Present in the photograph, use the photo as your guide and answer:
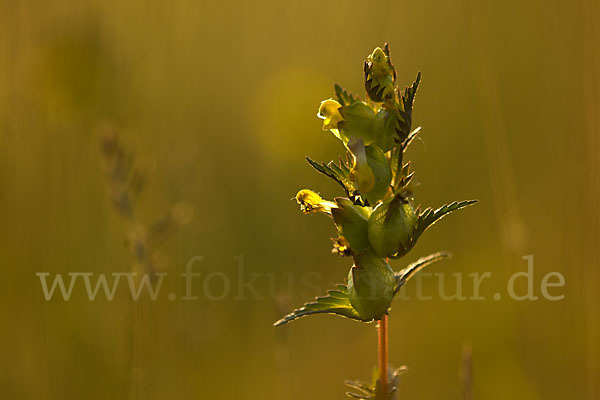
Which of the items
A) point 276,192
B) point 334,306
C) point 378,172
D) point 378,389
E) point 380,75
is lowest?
point 378,389

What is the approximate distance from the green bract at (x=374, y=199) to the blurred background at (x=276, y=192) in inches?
27.3

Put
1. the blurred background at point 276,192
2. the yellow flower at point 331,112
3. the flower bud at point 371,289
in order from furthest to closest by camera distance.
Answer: the blurred background at point 276,192 → the yellow flower at point 331,112 → the flower bud at point 371,289

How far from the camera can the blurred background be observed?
3.13 meters

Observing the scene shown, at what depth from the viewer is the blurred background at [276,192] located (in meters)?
3.13

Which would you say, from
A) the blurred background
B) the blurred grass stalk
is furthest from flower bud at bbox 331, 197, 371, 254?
the blurred grass stalk

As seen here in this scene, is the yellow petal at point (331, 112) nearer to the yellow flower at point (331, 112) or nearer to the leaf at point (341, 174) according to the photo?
the yellow flower at point (331, 112)

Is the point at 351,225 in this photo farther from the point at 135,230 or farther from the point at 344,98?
the point at 135,230

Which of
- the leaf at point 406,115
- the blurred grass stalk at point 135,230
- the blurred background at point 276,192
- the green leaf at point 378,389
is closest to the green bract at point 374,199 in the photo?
the leaf at point 406,115

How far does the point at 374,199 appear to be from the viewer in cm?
135

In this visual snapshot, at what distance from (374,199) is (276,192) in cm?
Result: 357

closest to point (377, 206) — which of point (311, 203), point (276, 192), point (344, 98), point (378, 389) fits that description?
point (311, 203)

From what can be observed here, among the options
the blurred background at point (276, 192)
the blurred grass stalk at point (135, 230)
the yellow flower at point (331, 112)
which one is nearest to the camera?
the yellow flower at point (331, 112)

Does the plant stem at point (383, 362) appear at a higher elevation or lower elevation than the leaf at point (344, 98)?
lower

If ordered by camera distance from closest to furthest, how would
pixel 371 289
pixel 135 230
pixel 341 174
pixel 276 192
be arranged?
pixel 371 289 → pixel 341 174 → pixel 135 230 → pixel 276 192
